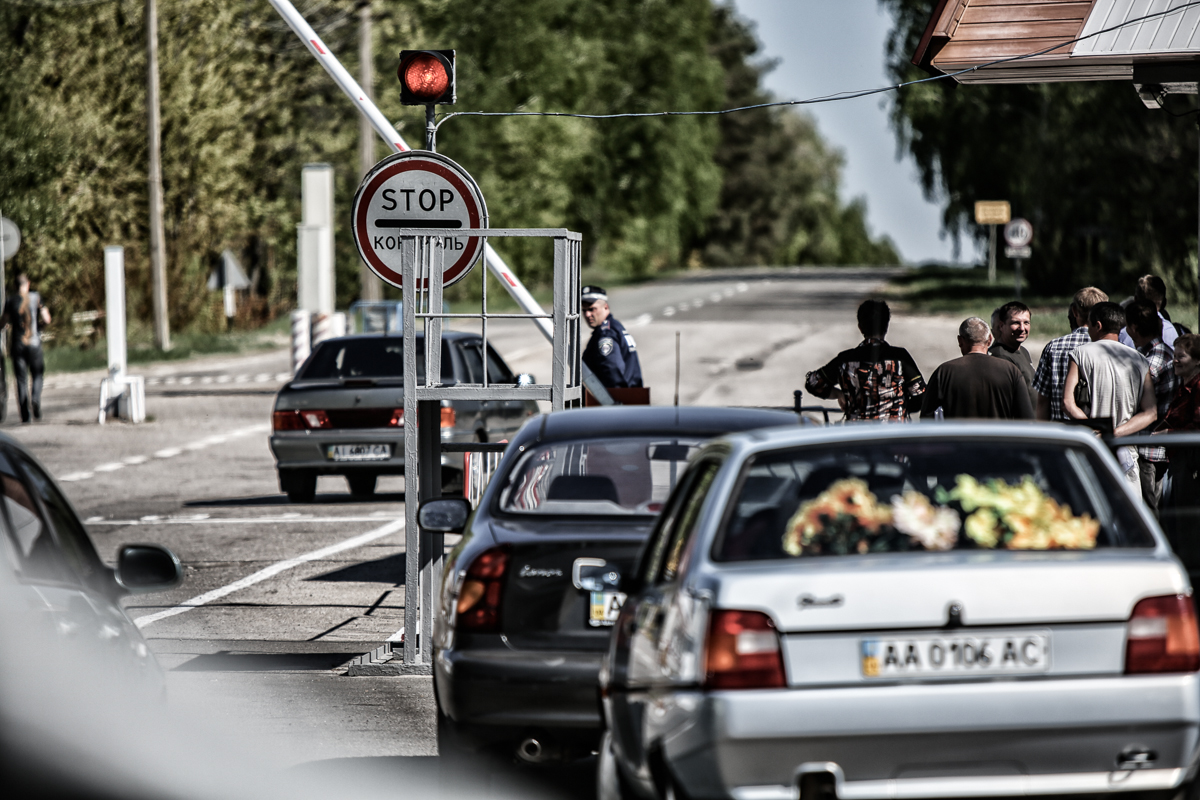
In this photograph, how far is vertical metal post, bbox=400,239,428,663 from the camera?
30.0ft

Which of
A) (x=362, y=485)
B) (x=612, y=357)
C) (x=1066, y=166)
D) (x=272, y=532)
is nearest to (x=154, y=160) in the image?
(x=1066, y=166)

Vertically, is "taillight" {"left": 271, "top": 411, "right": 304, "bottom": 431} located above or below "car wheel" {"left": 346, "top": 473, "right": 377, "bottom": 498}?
above

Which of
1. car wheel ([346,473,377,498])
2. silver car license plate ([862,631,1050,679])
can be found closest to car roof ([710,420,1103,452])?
silver car license plate ([862,631,1050,679])

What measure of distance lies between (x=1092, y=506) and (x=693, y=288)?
58458mm

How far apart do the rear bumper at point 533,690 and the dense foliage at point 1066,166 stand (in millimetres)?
29701

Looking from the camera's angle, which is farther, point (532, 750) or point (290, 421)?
point (290, 421)

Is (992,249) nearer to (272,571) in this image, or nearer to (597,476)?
(272,571)

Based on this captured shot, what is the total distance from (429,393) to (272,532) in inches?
280

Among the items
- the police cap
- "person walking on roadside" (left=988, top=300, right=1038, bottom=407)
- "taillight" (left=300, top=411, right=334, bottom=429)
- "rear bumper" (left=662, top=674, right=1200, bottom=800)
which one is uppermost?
the police cap

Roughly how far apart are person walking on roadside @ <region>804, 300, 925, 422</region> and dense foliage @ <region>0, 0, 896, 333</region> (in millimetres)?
32725

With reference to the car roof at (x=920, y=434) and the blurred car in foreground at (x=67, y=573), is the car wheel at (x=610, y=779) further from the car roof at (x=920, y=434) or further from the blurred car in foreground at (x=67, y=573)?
the blurred car in foreground at (x=67, y=573)

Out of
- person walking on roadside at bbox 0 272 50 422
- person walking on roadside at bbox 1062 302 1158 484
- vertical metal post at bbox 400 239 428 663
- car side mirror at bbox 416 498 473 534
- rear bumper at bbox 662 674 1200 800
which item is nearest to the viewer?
rear bumper at bbox 662 674 1200 800

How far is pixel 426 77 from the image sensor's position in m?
10.7

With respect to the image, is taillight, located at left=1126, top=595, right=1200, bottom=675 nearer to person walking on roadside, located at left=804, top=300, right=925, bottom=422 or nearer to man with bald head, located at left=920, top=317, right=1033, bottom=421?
man with bald head, located at left=920, top=317, right=1033, bottom=421
